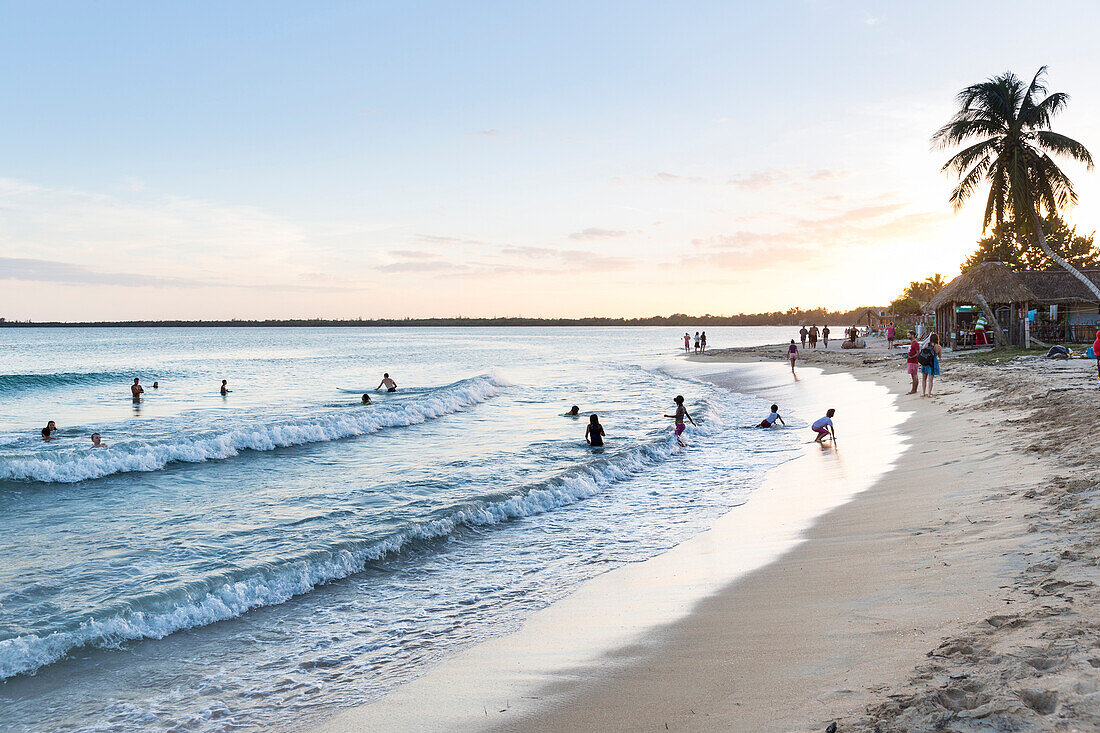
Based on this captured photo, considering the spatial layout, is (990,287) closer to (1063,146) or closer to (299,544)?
(1063,146)

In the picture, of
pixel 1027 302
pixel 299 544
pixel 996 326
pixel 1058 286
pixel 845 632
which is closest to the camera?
Result: pixel 845 632

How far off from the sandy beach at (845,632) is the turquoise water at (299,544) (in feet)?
2.73

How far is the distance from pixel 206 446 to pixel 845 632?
55.2 feet

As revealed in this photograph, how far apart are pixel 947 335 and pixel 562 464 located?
37.1 m

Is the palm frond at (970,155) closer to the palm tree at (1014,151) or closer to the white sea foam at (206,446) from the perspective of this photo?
the palm tree at (1014,151)

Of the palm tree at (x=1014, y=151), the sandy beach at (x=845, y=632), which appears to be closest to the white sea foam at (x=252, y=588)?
the sandy beach at (x=845, y=632)

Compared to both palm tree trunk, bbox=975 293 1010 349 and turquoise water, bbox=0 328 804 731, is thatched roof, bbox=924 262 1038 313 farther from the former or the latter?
turquoise water, bbox=0 328 804 731

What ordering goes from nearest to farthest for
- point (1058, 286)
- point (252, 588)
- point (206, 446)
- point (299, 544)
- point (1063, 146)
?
point (252, 588), point (299, 544), point (206, 446), point (1063, 146), point (1058, 286)

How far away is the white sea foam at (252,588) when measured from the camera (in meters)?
5.93

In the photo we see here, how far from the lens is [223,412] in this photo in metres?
27.0

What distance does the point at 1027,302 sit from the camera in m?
33.1

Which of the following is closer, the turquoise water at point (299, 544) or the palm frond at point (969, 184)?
the turquoise water at point (299, 544)

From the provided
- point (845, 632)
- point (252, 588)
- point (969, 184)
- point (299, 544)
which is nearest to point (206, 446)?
point (299, 544)

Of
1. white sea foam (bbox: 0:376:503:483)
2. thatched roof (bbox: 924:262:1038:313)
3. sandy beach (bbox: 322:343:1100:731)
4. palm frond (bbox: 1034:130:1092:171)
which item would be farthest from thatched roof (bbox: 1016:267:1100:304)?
white sea foam (bbox: 0:376:503:483)
